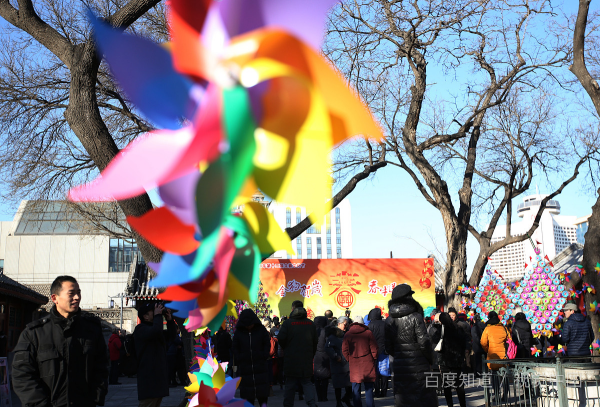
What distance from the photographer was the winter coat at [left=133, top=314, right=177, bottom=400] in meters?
5.12

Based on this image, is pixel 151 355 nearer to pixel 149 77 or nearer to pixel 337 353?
pixel 337 353

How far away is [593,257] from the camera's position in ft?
34.1

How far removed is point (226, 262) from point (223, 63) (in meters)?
0.63

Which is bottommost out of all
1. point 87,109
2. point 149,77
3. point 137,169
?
point 137,169

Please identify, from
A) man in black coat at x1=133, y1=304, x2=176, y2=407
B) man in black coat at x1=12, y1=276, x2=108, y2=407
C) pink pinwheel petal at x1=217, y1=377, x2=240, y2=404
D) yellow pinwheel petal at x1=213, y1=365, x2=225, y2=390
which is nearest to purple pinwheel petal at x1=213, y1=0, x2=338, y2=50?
pink pinwheel petal at x1=217, y1=377, x2=240, y2=404

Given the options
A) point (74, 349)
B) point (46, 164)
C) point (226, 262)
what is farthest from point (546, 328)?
point (226, 262)

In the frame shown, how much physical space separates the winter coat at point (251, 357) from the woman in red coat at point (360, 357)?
5.65 ft

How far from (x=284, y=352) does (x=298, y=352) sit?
8.9 inches

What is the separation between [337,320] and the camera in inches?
360

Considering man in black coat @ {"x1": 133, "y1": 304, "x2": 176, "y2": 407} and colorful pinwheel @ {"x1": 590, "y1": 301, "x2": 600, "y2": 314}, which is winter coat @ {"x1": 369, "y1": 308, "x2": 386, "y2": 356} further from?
man in black coat @ {"x1": 133, "y1": 304, "x2": 176, "y2": 407}

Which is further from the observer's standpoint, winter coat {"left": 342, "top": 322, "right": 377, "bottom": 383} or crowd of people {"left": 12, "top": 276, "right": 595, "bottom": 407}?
winter coat {"left": 342, "top": 322, "right": 377, "bottom": 383}

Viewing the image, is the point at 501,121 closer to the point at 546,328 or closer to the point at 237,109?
the point at 546,328

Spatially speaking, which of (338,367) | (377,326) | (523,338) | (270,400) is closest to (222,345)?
(270,400)

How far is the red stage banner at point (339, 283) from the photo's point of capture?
16312 mm
